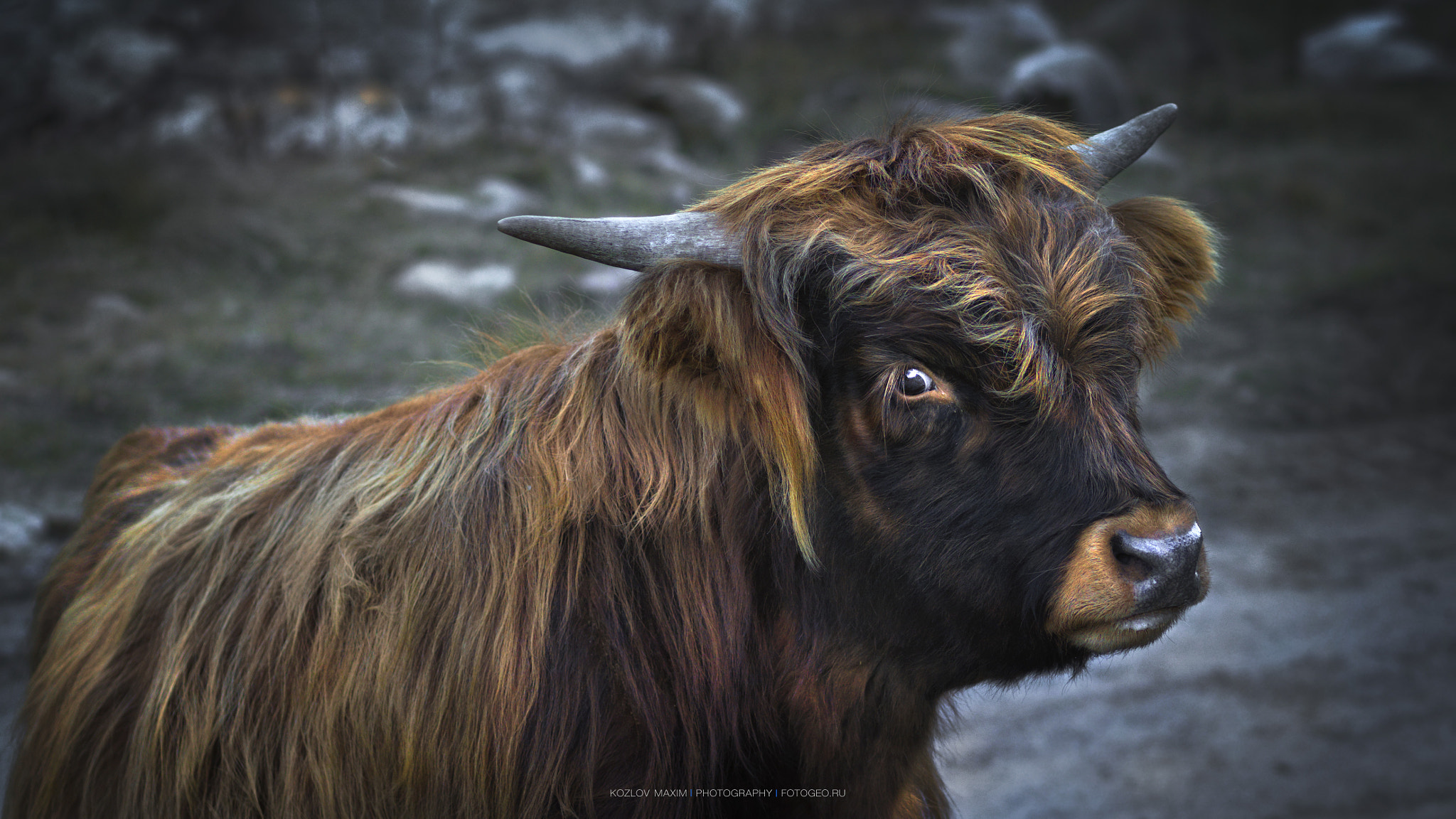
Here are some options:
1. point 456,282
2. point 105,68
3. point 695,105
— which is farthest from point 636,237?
point 695,105

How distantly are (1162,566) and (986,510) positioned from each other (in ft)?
1.01

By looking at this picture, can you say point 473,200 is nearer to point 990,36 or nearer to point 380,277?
point 380,277

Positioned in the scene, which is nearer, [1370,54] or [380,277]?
[380,277]

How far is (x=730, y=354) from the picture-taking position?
1.81 metres

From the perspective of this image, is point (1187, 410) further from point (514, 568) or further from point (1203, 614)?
point (514, 568)

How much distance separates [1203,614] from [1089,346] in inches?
144

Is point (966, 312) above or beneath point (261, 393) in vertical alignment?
above

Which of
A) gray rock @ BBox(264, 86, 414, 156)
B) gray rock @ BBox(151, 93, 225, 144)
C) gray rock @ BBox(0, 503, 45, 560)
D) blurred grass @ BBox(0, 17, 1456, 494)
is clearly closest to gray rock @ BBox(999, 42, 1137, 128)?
blurred grass @ BBox(0, 17, 1456, 494)

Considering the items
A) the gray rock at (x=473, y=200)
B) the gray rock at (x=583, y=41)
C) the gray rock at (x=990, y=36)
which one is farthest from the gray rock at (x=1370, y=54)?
the gray rock at (x=473, y=200)

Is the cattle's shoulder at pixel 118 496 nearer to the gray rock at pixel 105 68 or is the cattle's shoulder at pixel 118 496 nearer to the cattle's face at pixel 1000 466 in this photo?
the cattle's face at pixel 1000 466

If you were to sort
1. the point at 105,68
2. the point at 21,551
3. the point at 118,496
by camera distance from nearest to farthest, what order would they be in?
the point at 118,496 → the point at 21,551 → the point at 105,68

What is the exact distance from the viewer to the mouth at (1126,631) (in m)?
1.72

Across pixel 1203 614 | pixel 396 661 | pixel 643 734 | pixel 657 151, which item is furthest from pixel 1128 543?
pixel 657 151

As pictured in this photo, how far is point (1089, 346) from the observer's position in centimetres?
184
